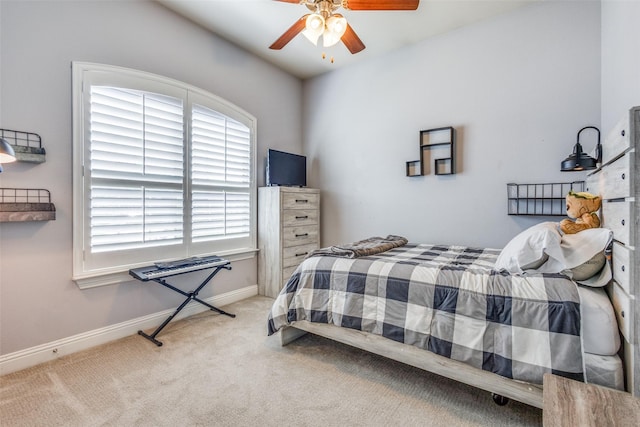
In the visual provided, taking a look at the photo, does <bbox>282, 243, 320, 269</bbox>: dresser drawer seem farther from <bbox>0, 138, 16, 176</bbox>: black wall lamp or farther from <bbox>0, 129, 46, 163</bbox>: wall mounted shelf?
<bbox>0, 138, 16, 176</bbox>: black wall lamp

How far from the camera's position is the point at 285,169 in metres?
3.69

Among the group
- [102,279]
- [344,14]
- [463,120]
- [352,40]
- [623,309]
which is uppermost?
[344,14]

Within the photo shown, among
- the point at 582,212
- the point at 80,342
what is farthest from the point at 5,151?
the point at 582,212

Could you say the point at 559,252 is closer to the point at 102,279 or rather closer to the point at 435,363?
the point at 435,363

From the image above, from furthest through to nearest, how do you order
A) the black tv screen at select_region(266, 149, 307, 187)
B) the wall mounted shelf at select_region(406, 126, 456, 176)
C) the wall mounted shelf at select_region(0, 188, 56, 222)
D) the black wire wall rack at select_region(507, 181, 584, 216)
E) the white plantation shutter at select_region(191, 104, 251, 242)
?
1. the black tv screen at select_region(266, 149, 307, 187)
2. the wall mounted shelf at select_region(406, 126, 456, 176)
3. the white plantation shutter at select_region(191, 104, 251, 242)
4. the black wire wall rack at select_region(507, 181, 584, 216)
5. the wall mounted shelf at select_region(0, 188, 56, 222)

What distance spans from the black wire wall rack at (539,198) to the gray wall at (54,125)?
11.0 ft

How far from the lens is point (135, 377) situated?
188cm

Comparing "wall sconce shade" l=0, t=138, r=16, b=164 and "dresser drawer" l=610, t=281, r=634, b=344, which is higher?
"wall sconce shade" l=0, t=138, r=16, b=164

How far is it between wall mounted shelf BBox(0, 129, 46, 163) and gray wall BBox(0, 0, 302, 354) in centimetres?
4

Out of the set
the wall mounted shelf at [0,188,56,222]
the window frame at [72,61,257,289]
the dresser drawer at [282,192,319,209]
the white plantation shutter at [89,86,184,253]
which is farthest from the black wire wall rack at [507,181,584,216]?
the wall mounted shelf at [0,188,56,222]

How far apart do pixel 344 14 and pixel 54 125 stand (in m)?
2.59

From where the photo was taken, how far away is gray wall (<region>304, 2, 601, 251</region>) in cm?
256

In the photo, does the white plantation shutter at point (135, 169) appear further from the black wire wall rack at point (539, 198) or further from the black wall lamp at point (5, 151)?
the black wire wall rack at point (539, 198)

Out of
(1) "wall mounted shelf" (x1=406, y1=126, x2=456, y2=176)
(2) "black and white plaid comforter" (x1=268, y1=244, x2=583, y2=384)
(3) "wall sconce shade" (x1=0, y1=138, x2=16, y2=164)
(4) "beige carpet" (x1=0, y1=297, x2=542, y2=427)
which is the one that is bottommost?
(4) "beige carpet" (x1=0, y1=297, x2=542, y2=427)
